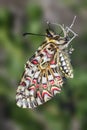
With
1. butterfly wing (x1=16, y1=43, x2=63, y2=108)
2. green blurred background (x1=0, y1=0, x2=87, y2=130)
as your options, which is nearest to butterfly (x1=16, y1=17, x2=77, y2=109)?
butterfly wing (x1=16, y1=43, x2=63, y2=108)

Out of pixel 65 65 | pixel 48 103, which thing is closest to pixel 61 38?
pixel 65 65

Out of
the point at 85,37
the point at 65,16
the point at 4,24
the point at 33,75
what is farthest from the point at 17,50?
the point at 65,16

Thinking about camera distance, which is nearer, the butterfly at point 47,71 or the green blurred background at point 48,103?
the butterfly at point 47,71

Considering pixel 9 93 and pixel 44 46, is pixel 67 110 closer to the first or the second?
pixel 9 93

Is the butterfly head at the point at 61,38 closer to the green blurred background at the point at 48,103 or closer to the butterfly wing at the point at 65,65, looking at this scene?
the butterfly wing at the point at 65,65

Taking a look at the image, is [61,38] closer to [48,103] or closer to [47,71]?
[47,71]

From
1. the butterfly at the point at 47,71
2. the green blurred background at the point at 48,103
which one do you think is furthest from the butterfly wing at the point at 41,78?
the green blurred background at the point at 48,103

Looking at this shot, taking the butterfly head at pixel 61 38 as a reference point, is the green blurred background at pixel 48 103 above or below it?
below

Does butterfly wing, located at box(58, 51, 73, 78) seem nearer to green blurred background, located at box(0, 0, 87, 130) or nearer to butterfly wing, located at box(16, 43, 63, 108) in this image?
butterfly wing, located at box(16, 43, 63, 108)
